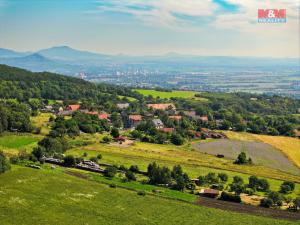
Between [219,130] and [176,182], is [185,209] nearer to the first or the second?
[176,182]

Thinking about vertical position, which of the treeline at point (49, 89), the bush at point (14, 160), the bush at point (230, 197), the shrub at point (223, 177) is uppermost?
the treeline at point (49, 89)

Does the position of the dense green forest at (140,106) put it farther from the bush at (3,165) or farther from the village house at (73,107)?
the bush at (3,165)

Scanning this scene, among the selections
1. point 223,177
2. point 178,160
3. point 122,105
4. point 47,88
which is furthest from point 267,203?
point 47,88

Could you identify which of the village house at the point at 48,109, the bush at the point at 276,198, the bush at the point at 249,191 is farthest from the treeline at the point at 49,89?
the bush at the point at 276,198

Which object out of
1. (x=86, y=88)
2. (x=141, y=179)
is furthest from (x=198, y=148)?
(x=86, y=88)

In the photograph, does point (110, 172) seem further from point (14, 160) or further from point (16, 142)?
point (16, 142)

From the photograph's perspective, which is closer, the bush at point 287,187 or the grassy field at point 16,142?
the bush at point 287,187
